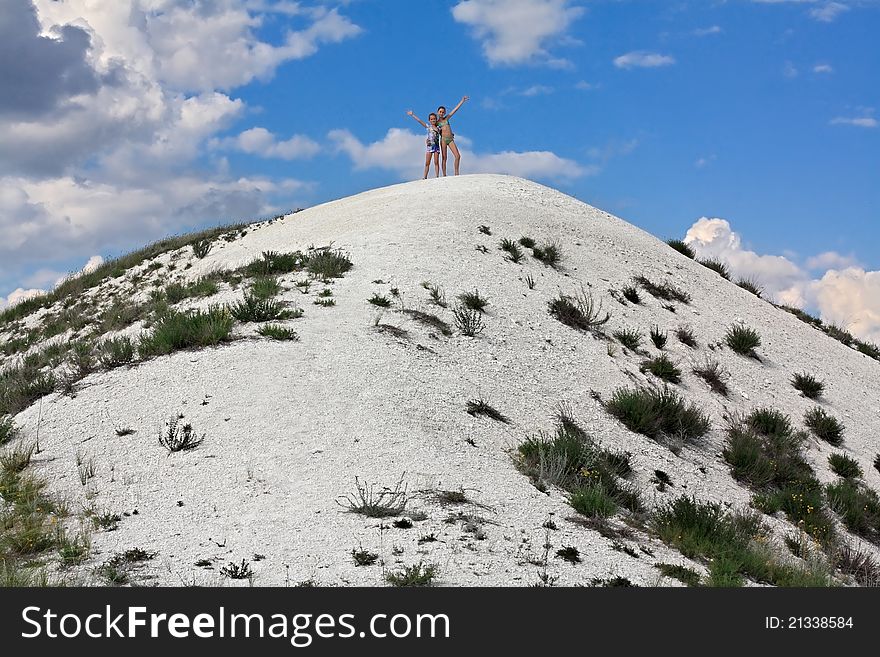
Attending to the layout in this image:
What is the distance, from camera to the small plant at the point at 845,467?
1177 centimetres

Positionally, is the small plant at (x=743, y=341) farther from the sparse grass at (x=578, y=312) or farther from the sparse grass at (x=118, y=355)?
the sparse grass at (x=118, y=355)

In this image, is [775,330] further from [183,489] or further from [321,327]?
[183,489]

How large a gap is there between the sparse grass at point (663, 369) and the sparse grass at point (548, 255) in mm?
3940

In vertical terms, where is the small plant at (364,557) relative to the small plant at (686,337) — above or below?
below

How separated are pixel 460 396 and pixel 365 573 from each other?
173 inches

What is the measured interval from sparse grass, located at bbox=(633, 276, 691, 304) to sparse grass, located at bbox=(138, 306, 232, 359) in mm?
9735

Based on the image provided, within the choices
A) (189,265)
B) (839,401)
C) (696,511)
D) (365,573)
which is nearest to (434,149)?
(189,265)

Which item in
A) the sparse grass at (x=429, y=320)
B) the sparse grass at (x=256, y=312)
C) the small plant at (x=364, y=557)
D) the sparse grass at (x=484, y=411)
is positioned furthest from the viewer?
the sparse grass at (x=429, y=320)

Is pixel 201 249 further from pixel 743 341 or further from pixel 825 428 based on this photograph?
pixel 825 428

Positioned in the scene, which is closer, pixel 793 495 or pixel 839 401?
pixel 793 495

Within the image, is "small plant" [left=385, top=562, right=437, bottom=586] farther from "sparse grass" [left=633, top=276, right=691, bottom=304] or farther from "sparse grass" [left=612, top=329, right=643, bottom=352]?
"sparse grass" [left=633, top=276, right=691, bottom=304]

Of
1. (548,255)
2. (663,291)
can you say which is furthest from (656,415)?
(663,291)

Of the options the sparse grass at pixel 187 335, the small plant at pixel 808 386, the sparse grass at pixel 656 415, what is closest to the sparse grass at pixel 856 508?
the sparse grass at pixel 656 415

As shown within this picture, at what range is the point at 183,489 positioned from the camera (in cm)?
768
